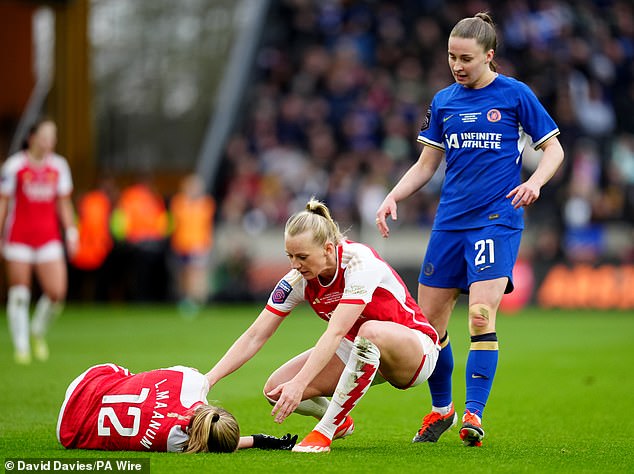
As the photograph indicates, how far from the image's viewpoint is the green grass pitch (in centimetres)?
565

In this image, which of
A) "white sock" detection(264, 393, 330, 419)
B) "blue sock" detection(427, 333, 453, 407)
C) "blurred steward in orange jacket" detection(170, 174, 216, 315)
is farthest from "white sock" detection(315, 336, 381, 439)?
"blurred steward in orange jacket" detection(170, 174, 216, 315)

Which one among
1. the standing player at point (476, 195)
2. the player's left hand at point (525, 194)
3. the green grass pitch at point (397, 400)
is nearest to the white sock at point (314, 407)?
the green grass pitch at point (397, 400)

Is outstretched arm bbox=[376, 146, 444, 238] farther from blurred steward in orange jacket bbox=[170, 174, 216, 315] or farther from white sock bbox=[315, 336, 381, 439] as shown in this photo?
blurred steward in orange jacket bbox=[170, 174, 216, 315]

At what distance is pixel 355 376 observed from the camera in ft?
19.2

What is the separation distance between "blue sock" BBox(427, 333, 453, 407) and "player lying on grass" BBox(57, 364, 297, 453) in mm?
1408

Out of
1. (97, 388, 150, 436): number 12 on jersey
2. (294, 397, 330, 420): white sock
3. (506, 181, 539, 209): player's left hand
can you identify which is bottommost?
(294, 397, 330, 420): white sock

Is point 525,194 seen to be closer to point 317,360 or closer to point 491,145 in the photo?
point 491,145

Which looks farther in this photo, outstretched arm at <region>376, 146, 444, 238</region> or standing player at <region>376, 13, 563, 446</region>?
outstretched arm at <region>376, 146, 444, 238</region>

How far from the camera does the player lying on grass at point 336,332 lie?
571 cm

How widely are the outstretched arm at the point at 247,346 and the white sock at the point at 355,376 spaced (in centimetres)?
48

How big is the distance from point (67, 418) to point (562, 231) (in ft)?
49.5

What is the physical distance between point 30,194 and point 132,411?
651 cm

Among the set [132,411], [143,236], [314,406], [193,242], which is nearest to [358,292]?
[314,406]

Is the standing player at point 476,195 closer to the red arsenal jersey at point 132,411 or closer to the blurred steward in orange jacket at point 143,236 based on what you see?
the red arsenal jersey at point 132,411
